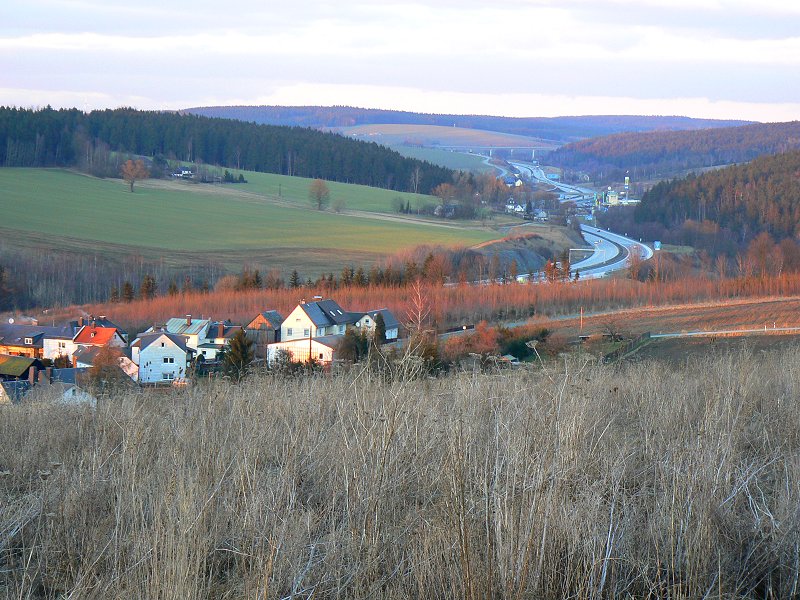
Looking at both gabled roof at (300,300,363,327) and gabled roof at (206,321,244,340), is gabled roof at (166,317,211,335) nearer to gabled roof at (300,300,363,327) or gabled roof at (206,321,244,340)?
gabled roof at (206,321,244,340)

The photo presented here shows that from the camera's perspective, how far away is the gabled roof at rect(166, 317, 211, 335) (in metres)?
29.0

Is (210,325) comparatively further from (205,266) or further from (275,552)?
(275,552)

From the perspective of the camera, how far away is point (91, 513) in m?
3.58

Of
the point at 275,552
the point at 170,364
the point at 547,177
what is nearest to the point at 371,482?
the point at 275,552

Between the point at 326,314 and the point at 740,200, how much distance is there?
50886 mm

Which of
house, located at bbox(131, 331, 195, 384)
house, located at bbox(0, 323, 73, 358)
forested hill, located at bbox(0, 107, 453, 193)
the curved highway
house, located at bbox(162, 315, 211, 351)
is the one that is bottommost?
house, located at bbox(0, 323, 73, 358)

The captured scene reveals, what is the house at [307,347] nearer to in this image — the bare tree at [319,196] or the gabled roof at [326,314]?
the gabled roof at [326,314]

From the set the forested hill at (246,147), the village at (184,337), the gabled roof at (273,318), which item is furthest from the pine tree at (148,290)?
the forested hill at (246,147)

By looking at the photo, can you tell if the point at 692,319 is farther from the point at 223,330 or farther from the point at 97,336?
the point at 97,336

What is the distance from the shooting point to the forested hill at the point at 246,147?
9381 cm

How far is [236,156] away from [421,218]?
33.7m

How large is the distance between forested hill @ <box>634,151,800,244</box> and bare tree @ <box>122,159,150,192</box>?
4757 centimetres

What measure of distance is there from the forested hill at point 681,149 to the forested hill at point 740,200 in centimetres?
4179

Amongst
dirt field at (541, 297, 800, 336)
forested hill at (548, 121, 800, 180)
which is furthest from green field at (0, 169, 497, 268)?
forested hill at (548, 121, 800, 180)
